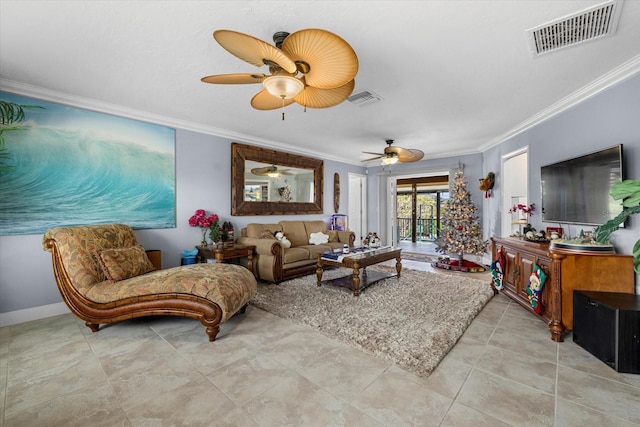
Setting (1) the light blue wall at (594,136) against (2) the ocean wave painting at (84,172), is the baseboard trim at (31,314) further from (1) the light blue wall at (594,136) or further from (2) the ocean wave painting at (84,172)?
(1) the light blue wall at (594,136)

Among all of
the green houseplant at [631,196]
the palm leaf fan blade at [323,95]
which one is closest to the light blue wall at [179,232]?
the palm leaf fan blade at [323,95]

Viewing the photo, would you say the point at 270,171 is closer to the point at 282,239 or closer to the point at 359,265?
the point at 282,239

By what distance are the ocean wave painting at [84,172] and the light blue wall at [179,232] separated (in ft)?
0.43

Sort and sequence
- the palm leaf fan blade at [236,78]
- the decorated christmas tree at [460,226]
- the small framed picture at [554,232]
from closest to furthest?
the palm leaf fan blade at [236,78] < the small framed picture at [554,232] < the decorated christmas tree at [460,226]

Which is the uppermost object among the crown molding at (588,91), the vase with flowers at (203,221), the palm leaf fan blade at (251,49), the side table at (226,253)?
the crown molding at (588,91)

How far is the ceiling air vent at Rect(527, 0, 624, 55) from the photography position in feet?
5.87

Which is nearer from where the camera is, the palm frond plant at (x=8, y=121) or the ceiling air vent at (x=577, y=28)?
the ceiling air vent at (x=577, y=28)

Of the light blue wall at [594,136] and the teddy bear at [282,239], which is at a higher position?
the light blue wall at [594,136]

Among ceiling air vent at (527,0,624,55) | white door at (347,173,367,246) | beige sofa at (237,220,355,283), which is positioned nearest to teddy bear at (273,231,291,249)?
beige sofa at (237,220,355,283)

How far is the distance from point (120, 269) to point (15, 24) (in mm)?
2063

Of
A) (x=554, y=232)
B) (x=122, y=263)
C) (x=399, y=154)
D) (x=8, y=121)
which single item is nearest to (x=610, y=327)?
(x=554, y=232)

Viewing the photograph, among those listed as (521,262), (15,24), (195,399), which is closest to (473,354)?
(521,262)

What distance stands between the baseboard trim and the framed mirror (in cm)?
246

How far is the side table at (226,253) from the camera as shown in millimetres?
3766
